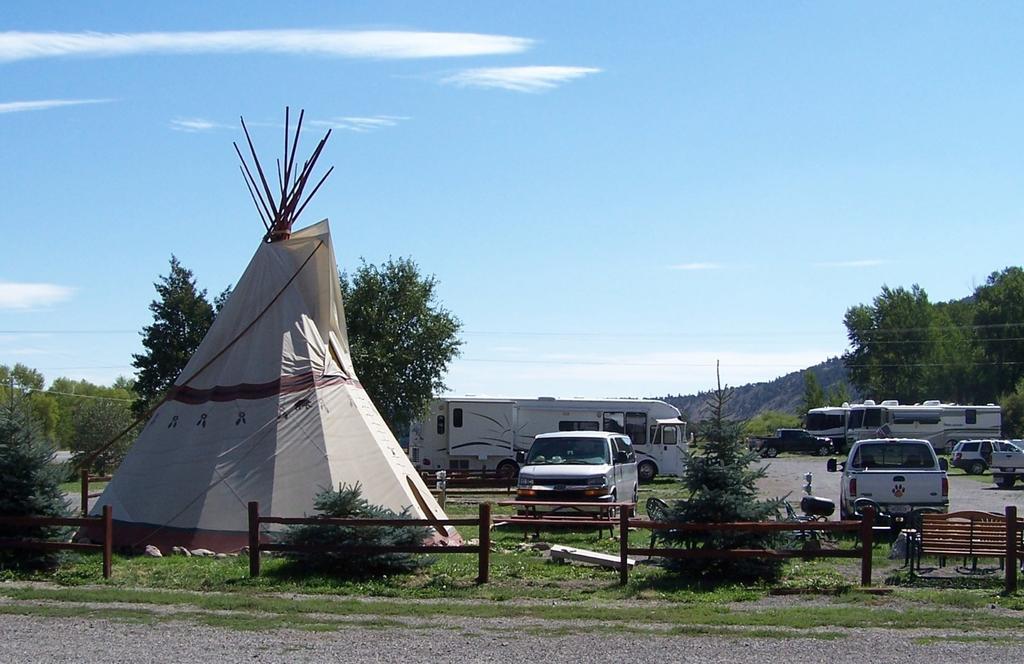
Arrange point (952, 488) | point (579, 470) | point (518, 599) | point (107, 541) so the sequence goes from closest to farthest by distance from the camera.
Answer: point (518, 599) → point (107, 541) → point (579, 470) → point (952, 488)

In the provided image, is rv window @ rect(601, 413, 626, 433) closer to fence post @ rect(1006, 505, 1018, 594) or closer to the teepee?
the teepee

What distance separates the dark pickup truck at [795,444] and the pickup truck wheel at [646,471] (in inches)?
850

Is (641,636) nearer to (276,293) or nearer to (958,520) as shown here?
(958,520)

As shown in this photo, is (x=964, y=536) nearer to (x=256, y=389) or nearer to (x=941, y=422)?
(x=256, y=389)

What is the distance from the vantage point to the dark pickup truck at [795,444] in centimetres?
6325

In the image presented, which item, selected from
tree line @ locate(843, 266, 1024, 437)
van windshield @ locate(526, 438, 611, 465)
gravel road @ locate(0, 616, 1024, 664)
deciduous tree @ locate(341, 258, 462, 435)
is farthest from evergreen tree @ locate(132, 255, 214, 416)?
tree line @ locate(843, 266, 1024, 437)

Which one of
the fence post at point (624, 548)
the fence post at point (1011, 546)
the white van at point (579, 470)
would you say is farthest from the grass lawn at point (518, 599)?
the white van at point (579, 470)

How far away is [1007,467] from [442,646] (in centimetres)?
3360

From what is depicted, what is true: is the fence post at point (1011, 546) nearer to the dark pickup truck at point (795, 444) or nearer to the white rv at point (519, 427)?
the white rv at point (519, 427)

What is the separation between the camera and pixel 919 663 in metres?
9.97

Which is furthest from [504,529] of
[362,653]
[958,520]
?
[362,653]

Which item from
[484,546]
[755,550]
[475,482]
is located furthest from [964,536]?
[475,482]

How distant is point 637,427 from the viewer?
43000 millimetres

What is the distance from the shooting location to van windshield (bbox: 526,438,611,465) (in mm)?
23453
